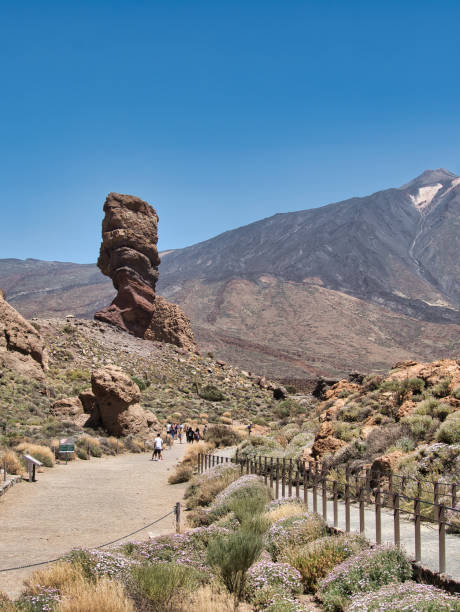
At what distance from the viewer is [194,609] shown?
4922 mm

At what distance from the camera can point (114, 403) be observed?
24.6 m

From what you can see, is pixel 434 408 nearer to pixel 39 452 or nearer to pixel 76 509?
pixel 76 509

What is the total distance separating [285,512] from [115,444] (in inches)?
616

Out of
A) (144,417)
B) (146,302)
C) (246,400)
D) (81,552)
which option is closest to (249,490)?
(81,552)

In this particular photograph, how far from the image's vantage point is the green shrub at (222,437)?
24.1 m

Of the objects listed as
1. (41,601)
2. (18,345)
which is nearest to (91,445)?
(18,345)

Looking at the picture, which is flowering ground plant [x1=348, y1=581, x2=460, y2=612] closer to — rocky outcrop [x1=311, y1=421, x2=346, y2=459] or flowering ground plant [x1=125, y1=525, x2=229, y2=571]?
flowering ground plant [x1=125, y1=525, x2=229, y2=571]

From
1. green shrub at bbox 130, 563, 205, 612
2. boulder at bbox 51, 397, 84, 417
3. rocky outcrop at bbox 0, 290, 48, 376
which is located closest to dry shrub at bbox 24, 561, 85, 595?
green shrub at bbox 130, 563, 205, 612

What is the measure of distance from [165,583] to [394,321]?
122m

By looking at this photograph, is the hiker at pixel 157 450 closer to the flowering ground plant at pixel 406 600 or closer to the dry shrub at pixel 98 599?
the dry shrub at pixel 98 599

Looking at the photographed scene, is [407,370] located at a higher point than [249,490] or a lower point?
higher

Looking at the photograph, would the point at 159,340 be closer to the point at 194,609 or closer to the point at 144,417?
the point at 144,417

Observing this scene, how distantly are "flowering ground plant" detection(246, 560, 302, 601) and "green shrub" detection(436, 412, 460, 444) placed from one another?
4435 millimetres

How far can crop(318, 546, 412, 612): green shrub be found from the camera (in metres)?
5.31
